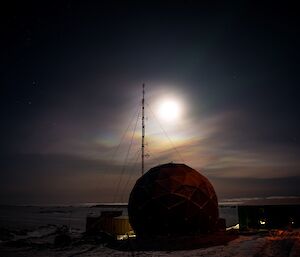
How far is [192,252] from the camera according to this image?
15.5 meters

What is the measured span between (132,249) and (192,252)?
369 cm

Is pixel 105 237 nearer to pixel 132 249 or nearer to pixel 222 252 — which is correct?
pixel 132 249

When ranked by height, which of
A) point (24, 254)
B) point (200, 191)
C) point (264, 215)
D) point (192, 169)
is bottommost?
point (24, 254)

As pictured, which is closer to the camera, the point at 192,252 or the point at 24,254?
the point at 192,252

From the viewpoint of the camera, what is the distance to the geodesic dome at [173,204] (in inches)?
770

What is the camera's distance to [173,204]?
19719 mm

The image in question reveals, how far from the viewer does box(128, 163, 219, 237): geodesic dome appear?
19547 mm

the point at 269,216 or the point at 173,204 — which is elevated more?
the point at 173,204

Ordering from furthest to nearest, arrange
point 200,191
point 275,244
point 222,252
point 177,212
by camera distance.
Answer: point 200,191 < point 177,212 < point 275,244 < point 222,252

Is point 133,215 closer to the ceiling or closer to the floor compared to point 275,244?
closer to the ceiling

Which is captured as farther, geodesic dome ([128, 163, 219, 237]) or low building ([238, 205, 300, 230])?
low building ([238, 205, 300, 230])

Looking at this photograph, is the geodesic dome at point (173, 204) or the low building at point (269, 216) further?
the low building at point (269, 216)

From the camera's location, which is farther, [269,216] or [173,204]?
[269,216]

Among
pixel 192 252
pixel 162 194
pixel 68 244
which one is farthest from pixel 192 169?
pixel 68 244
